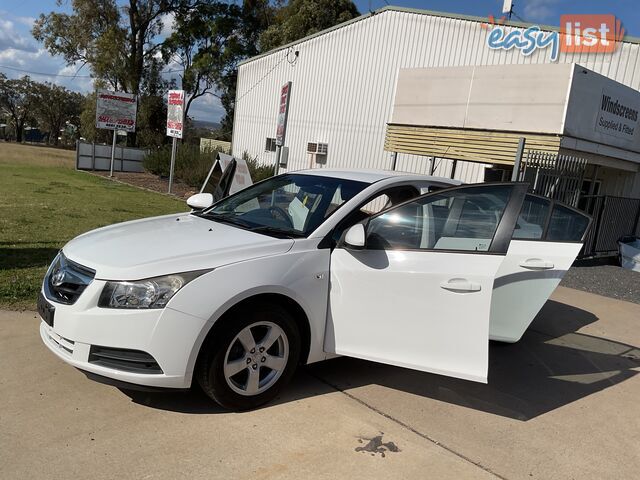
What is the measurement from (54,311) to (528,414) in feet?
10.9

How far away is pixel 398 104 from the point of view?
11.9 meters

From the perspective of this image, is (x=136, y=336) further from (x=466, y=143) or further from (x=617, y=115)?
(x=617, y=115)

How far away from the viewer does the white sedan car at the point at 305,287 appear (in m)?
3.08

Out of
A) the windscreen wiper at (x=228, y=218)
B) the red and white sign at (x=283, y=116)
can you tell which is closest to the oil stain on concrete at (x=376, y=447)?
the windscreen wiper at (x=228, y=218)

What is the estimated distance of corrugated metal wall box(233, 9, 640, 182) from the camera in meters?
14.6

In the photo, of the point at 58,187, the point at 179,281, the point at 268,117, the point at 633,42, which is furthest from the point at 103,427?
the point at 268,117

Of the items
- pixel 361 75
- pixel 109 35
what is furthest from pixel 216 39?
pixel 361 75

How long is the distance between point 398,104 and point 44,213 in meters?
7.91

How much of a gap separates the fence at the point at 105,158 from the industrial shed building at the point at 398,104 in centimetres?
611

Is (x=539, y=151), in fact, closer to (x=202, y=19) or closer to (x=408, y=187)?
(x=408, y=187)

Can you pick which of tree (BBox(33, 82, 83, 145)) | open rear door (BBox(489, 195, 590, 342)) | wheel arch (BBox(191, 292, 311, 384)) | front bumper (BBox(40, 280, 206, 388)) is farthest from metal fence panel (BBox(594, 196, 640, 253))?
tree (BBox(33, 82, 83, 145))

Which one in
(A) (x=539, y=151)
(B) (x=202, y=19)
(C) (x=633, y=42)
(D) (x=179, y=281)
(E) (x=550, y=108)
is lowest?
(D) (x=179, y=281)

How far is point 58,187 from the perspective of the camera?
16500 mm

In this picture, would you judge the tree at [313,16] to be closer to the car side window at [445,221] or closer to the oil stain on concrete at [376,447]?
the car side window at [445,221]
